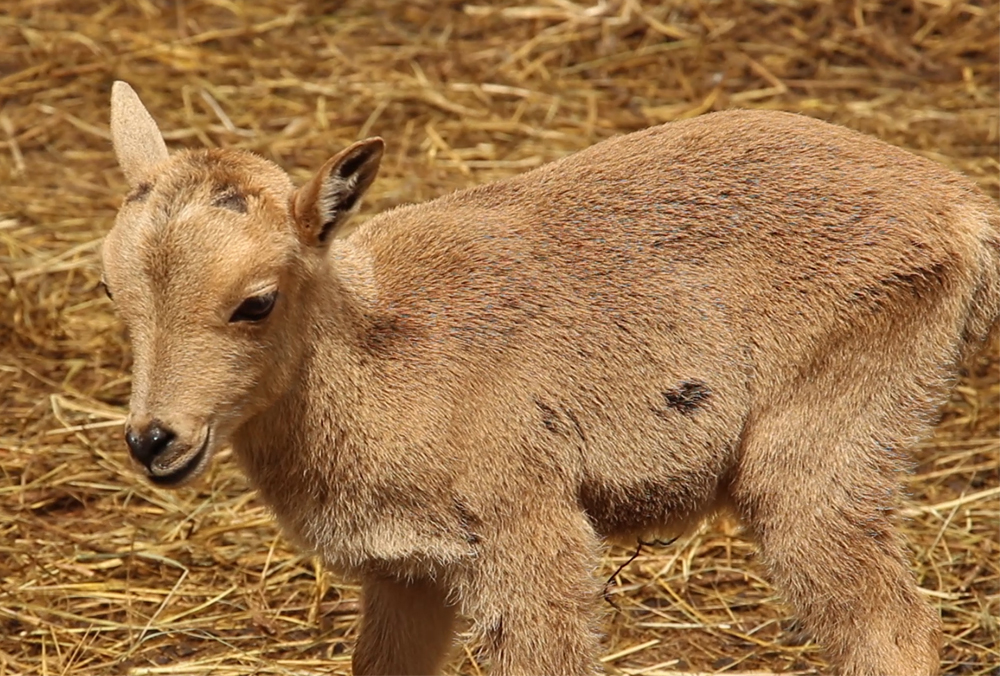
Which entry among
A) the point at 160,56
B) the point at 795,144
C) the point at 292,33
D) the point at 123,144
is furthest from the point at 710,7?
the point at 123,144

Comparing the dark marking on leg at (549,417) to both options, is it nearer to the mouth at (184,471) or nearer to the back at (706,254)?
the back at (706,254)

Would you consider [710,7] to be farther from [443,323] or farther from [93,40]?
[443,323]

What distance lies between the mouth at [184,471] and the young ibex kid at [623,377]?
287 mm

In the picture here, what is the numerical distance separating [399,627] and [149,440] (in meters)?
1.45

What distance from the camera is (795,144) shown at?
213 inches

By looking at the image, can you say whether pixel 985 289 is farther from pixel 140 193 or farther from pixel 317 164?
pixel 317 164

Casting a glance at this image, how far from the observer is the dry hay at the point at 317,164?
6547mm

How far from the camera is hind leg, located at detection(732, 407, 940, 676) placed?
16.8ft

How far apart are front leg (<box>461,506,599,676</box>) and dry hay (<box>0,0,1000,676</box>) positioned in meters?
1.37

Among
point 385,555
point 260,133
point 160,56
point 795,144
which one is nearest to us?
point 385,555

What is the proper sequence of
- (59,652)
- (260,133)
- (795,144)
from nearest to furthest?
(795,144), (59,652), (260,133)

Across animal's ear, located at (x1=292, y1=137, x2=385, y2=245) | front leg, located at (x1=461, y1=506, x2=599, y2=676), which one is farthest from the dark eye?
front leg, located at (x1=461, y1=506, x2=599, y2=676)

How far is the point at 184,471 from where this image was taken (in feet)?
15.0

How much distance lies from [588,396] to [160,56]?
6.46m
